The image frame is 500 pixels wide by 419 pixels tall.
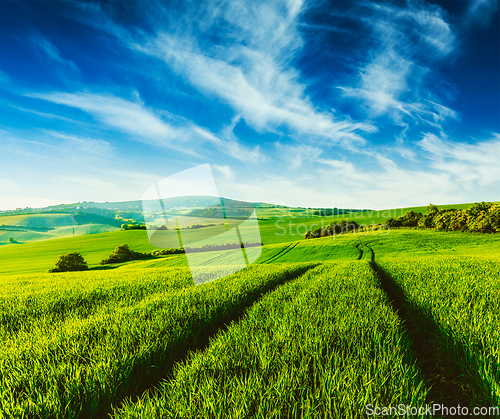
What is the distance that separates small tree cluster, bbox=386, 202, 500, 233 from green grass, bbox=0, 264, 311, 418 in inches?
2247

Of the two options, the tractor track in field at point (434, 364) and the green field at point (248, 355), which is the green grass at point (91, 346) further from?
the tractor track in field at point (434, 364)

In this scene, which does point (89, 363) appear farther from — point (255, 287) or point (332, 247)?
point (332, 247)

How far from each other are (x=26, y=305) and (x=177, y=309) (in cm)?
505

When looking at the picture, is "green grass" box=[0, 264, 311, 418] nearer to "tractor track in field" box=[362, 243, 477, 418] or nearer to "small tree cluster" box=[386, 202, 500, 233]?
→ "tractor track in field" box=[362, 243, 477, 418]

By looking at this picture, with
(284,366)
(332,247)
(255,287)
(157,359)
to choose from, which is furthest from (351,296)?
(332,247)

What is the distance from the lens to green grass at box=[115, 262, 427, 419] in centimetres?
201

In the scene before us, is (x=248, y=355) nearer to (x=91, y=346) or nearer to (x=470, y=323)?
(x=91, y=346)

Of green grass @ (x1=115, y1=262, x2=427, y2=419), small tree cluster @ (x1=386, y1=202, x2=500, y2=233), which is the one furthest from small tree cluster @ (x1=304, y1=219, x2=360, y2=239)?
green grass @ (x1=115, y1=262, x2=427, y2=419)

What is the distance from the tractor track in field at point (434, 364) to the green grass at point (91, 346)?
360 cm

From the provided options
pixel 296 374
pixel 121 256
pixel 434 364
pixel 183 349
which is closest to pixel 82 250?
pixel 121 256

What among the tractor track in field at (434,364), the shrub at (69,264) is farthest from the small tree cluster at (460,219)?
the shrub at (69,264)

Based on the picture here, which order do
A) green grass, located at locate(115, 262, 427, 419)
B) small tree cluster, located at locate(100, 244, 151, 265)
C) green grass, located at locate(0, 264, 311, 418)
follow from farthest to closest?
small tree cluster, located at locate(100, 244, 151, 265)
green grass, located at locate(0, 264, 311, 418)
green grass, located at locate(115, 262, 427, 419)

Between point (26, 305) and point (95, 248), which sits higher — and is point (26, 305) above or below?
above

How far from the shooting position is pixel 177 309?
4.87m
